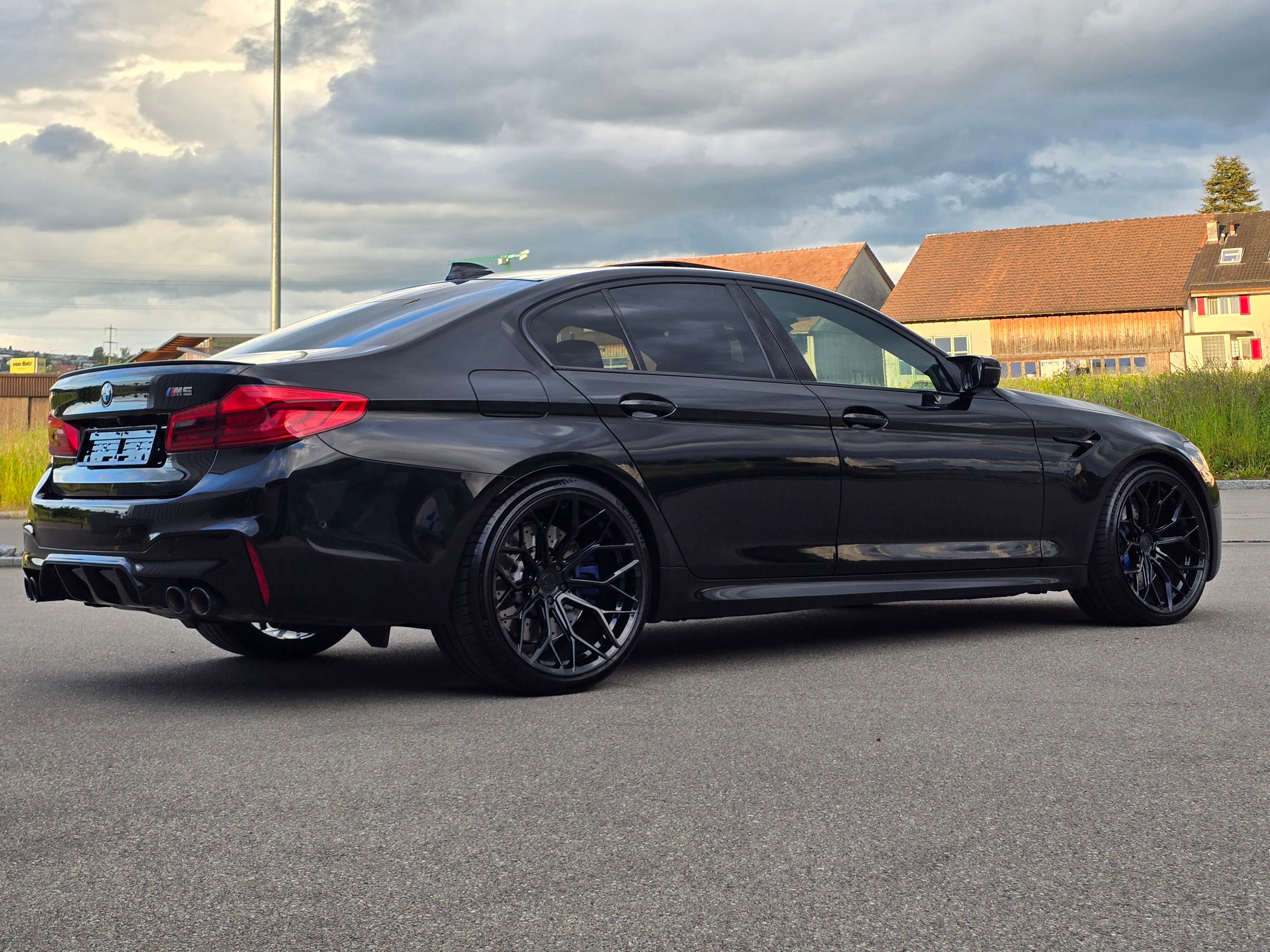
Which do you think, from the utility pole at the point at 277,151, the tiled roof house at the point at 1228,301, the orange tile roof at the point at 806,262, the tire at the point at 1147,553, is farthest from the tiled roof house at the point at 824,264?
the tire at the point at 1147,553

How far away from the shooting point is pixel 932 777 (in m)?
3.93

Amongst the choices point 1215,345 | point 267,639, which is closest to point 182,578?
point 267,639

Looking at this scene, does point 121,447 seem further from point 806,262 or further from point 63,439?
point 806,262

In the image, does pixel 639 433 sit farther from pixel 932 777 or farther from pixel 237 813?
pixel 237 813

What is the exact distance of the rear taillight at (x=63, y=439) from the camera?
17.7 ft

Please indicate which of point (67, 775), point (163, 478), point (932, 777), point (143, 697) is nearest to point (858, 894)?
point (932, 777)

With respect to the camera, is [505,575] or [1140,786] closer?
[1140,786]

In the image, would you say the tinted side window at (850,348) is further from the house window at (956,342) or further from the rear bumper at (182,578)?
the house window at (956,342)

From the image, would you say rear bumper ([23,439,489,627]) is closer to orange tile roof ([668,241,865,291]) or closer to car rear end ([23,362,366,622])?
car rear end ([23,362,366,622])

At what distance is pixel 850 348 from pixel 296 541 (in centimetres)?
273

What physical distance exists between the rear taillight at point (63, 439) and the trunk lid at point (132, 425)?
18 millimetres

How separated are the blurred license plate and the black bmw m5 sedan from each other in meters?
0.01

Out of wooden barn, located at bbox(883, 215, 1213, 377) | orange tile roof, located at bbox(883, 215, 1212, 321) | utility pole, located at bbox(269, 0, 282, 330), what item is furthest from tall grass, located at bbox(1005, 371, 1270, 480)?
orange tile roof, located at bbox(883, 215, 1212, 321)

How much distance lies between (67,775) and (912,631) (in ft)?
13.4
